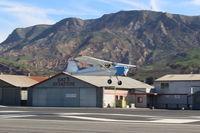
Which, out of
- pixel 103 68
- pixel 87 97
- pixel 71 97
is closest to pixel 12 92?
pixel 71 97

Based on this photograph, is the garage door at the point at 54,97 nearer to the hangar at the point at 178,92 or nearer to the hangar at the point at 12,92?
the hangar at the point at 12,92

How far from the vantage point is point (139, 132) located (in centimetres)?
2800

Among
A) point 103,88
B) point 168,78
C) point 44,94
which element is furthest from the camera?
point 168,78

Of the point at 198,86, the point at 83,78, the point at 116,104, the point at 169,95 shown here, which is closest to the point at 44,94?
the point at 83,78

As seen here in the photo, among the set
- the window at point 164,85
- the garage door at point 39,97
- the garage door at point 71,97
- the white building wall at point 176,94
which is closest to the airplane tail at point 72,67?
the garage door at point 71,97

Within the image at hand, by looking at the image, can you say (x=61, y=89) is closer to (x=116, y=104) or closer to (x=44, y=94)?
(x=44, y=94)

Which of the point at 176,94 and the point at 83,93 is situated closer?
the point at 83,93

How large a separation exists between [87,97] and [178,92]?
23.7m

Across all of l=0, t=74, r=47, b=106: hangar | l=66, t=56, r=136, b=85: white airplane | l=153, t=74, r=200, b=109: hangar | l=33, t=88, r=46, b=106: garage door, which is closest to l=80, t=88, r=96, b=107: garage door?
l=33, t=88, r=46, b=106: garage door

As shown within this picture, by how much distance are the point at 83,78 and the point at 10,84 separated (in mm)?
19018

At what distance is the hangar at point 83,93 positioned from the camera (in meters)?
91.5

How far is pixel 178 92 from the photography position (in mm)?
100188

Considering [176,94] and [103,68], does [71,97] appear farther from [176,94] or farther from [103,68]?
[103,68]

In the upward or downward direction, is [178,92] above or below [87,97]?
above
